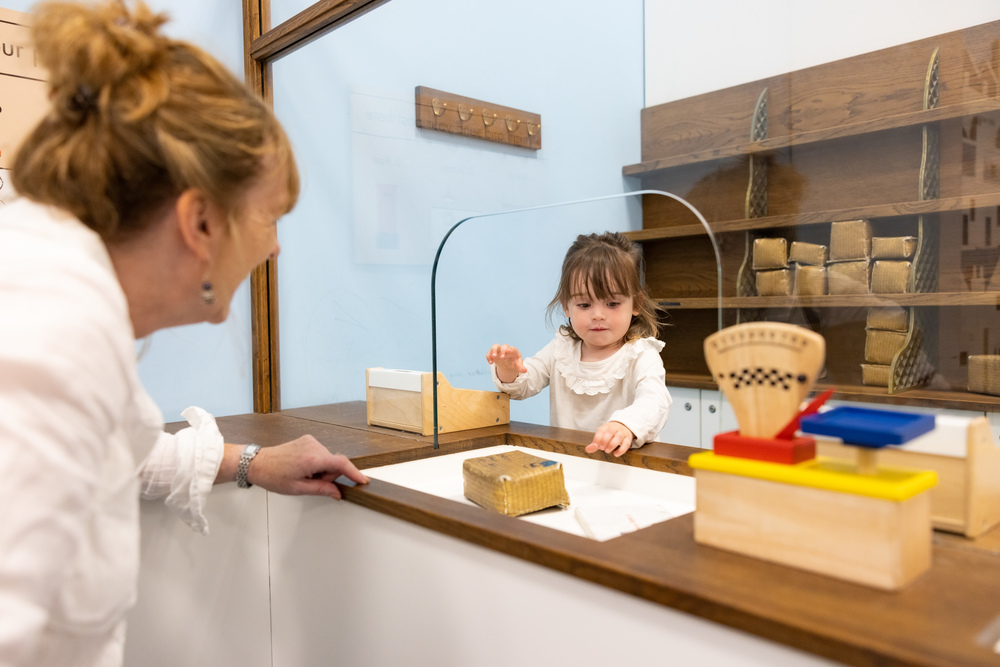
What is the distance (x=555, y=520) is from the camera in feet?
2.89

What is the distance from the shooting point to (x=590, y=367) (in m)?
1.22

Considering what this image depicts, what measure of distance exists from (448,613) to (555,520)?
0.17 meters

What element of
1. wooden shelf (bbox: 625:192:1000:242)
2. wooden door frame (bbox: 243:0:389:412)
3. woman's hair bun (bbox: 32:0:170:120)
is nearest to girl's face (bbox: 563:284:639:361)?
wooden shelf (bbox: 625:192:1000:242)

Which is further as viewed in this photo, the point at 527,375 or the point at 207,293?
the point at 527,375

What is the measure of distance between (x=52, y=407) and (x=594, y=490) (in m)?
0.71

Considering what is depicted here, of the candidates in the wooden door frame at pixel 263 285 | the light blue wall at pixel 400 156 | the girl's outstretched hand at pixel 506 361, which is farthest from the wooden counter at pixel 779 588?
the wooden door frame at pixel 263 285

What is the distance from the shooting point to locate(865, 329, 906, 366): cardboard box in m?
0.81

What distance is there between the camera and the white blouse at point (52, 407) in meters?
0.48

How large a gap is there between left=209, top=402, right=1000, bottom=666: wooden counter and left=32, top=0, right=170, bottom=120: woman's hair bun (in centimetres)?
54

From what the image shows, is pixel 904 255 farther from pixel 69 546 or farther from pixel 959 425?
pixel 69 546

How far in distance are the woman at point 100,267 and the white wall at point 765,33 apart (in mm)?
795

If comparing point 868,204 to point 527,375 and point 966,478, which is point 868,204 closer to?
point 966,478

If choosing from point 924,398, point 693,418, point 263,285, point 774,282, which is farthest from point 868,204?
point 263,285

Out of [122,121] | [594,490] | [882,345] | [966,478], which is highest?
[122,121]
